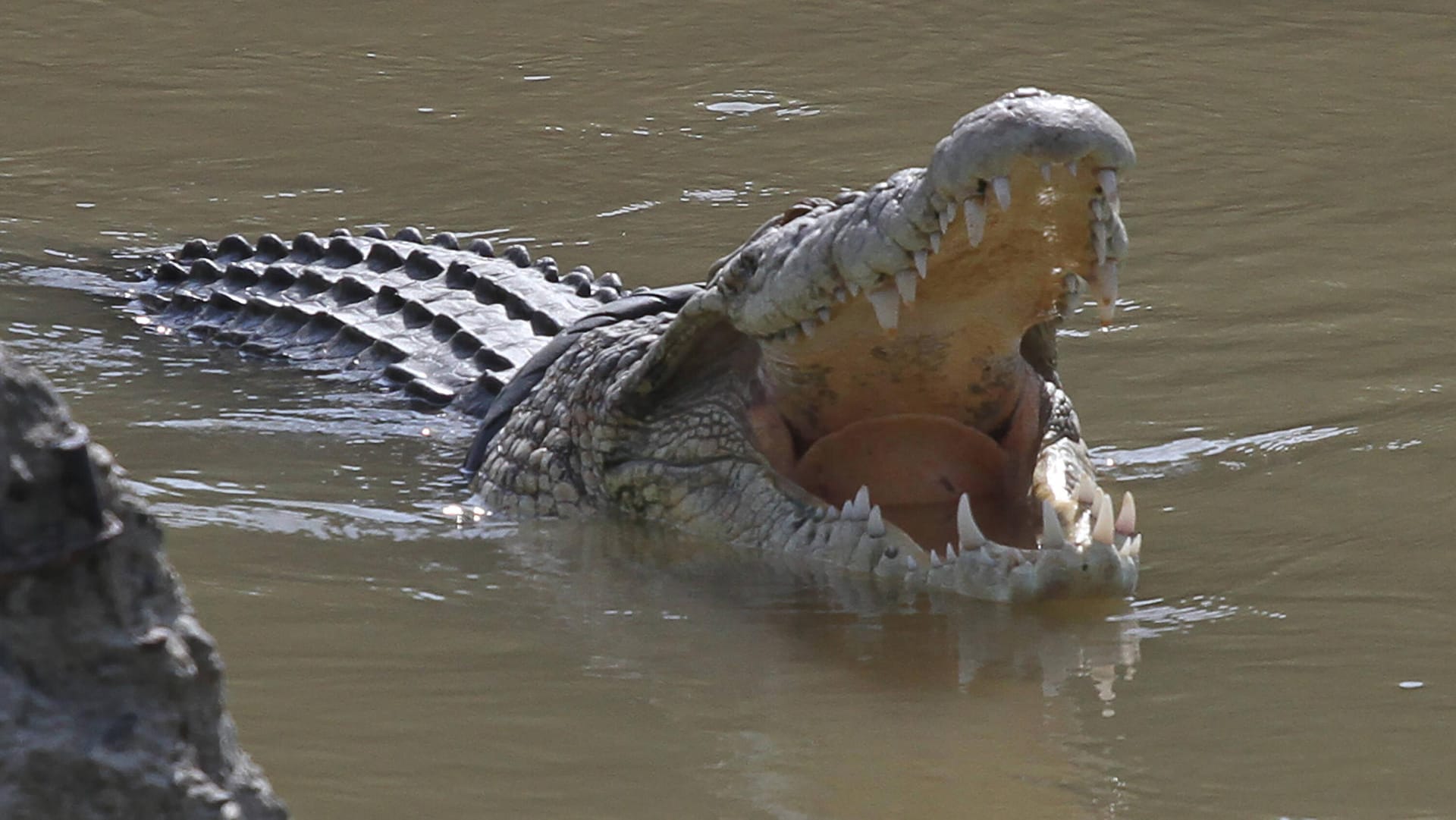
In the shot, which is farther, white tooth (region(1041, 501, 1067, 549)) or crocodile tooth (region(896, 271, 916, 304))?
white tooth (region(1041, 501, 1067, 549))

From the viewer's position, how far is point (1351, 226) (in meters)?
7.64

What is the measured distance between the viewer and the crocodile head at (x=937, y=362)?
11.7 feet

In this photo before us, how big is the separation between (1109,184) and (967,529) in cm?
79

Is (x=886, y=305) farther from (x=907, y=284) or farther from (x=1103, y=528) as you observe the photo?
(x=1103, y=528)

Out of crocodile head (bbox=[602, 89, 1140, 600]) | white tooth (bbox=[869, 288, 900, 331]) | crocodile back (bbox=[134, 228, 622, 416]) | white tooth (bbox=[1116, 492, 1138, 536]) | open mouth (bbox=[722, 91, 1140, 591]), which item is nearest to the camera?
crocodile head (bbox=[602, 89, 1140, 600])

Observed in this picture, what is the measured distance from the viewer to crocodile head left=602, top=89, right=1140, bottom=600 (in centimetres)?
357

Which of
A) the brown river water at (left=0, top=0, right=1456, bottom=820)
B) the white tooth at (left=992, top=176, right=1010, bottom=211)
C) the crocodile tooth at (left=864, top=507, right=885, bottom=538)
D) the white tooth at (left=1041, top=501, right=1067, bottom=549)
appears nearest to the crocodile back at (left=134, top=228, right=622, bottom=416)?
the brown river water at (left=0, top=0, right=1456, bottom=820)

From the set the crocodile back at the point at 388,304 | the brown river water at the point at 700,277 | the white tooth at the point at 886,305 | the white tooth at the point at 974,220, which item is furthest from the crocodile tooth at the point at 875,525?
the crocodile back at the point at 388,304

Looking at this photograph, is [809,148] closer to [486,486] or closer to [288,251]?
[288,251]

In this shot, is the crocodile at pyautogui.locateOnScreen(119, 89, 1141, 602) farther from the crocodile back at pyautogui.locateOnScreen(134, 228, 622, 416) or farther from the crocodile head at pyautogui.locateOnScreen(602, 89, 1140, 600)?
the crocodile back at pyautogui.locateOnScreen(134, 228, 622, 416)

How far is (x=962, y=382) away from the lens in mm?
4340

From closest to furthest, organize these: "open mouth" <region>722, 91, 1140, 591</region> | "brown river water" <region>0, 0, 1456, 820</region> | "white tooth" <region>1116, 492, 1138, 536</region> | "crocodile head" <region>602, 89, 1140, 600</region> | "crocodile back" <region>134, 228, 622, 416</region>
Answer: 1. "brown river water" <region>0, 0, 1456, 820</region>
2. "crocodile head" <region>602, 89, 1140, 600</region>
3. "open mouth" <region>722, 91, 1140, 591</region>
4. "white tooth" <region>1116, 492, 1138, 536</region>
5. "crocodile back" <region>134, 228, 622, 416</region>

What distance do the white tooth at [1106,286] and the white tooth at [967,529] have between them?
0.46m

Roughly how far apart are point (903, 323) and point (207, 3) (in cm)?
934
